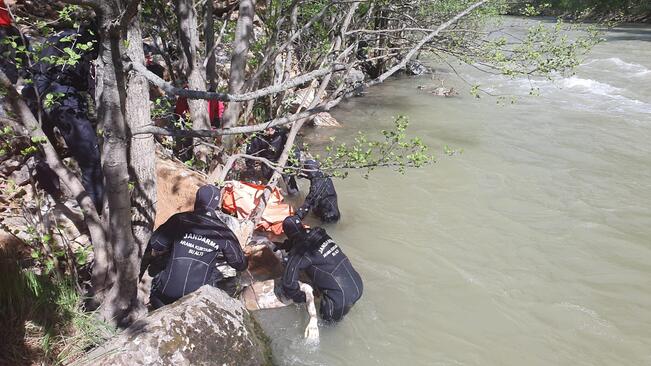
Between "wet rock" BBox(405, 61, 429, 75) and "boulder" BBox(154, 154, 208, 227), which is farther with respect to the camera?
"wet rock" BBox(405, 61, 429, 75)

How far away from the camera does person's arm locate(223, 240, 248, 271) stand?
13.1ft

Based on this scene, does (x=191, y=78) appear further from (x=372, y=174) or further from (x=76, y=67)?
(x=372, y=174)

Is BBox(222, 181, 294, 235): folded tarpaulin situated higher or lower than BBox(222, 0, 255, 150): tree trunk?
lower

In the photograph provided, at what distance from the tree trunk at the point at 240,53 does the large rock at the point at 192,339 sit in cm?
271

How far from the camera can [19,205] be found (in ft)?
10.8

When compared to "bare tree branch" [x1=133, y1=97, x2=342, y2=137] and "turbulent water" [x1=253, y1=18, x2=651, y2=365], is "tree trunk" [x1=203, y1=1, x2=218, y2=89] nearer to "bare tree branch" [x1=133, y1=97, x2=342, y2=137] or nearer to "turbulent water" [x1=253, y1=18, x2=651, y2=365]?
"turbulent water" [x1=253, y1=18, x2=651, y2=365]

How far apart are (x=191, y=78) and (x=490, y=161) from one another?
5.80 metres

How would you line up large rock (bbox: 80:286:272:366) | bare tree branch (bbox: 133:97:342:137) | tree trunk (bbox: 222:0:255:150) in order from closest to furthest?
1. bare tree branch (bbox: 133:97:342:137)
2. large rock (bbox: 80:286:272:366)
3. tree trunk (bbox: 222:0:255:150)

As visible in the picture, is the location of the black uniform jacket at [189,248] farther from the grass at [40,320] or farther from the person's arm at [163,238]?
the grass at [40,320]

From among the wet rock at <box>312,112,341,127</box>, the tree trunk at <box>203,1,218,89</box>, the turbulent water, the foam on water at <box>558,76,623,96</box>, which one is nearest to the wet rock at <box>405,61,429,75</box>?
the foam on water at <box>558,76,623,96</box>

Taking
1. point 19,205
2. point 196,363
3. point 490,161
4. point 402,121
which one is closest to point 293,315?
point 196,363

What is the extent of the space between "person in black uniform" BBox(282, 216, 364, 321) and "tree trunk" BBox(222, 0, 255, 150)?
198 cm

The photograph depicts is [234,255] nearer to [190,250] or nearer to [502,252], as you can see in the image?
[190,250]

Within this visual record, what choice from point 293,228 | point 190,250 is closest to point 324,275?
point 293,228
